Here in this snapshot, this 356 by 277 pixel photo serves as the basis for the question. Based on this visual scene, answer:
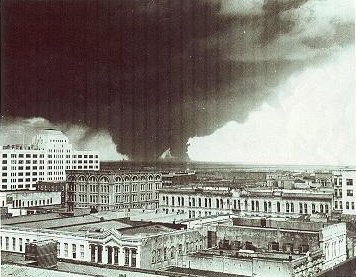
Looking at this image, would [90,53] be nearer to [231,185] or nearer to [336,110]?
[231,185]

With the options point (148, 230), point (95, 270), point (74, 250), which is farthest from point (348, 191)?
point (95, 270)

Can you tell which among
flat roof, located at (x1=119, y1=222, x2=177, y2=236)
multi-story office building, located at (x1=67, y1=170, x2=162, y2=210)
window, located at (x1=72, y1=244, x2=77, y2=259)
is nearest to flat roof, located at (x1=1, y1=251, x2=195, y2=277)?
window, located at (x1=72, y1=244, x2=77, y2=259)

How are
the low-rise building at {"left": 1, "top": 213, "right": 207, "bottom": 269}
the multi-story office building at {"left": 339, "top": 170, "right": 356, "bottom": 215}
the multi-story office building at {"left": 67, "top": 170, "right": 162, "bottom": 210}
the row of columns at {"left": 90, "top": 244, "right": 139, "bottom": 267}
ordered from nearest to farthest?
the row of columns at {"left": 90, "top": 244, "right": 139, "bottom": 267}, the low-rise building at {"left": 1, "top": 213, "right": 207, "bottom": 269}, the multi-story office building at {"left": 339, "top": 170, "right": 356, "bottom": 215}, the multi-story office building at {"left": 67, "top": 170, "right": 162, "bottom": 210}

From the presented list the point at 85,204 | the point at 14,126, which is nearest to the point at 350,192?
the point at 85,204

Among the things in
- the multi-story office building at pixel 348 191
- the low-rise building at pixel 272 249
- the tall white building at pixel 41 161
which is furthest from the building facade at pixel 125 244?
the tall white building at pixel 41 161

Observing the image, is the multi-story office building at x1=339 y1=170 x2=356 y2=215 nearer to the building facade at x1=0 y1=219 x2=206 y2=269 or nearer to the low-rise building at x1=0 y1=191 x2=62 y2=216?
the building facade at x1=0 y1=219 x2=206 y2=269
